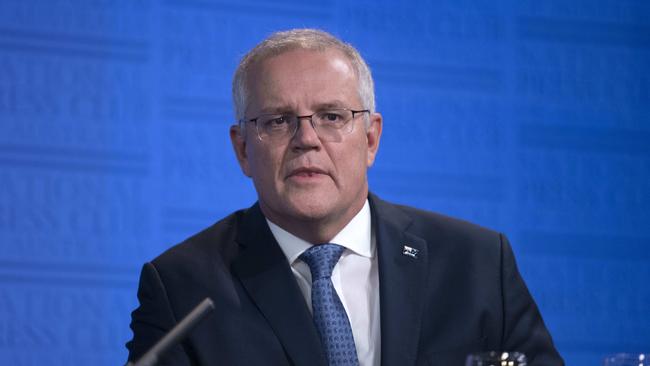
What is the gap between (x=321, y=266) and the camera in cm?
239

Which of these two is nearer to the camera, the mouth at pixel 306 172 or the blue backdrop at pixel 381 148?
the mouth at pixel 306 172

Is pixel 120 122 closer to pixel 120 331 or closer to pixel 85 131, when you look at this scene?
pixel 85 131

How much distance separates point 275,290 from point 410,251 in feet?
1.15

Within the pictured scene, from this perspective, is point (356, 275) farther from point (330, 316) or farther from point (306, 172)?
point (306, 172)

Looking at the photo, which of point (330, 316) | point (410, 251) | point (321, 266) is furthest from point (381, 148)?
point (330, 316)

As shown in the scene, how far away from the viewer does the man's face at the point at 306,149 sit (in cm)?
238

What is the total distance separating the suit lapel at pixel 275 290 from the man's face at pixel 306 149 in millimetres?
65

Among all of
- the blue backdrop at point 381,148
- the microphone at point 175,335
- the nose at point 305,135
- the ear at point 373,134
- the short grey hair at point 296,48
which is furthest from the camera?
the blue backdrop at point 381,148

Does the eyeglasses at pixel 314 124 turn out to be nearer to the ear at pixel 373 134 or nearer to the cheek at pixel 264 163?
the cheek at pixel 264 163

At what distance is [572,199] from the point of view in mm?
3779

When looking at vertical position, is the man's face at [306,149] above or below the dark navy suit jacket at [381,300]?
above

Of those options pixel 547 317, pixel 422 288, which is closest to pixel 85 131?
pixel 422 288

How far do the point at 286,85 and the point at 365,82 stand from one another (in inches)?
8.9

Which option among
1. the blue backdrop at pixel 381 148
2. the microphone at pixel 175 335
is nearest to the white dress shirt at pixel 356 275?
the microphone at pixel 175 335
